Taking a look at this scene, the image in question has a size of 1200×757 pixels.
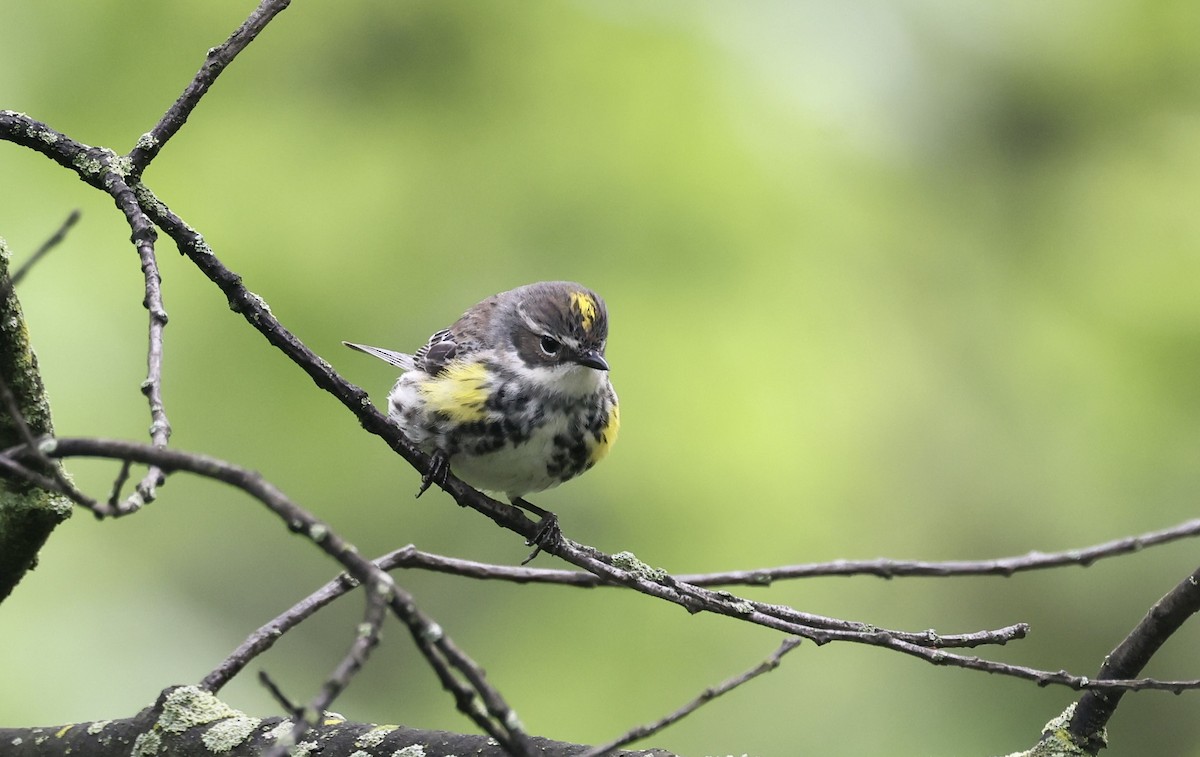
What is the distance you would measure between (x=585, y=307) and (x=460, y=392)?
50 cm

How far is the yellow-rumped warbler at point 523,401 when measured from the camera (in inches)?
145

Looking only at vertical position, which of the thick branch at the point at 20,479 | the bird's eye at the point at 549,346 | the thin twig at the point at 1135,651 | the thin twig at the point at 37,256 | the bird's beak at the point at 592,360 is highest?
the bird's eye at the point at 549,346

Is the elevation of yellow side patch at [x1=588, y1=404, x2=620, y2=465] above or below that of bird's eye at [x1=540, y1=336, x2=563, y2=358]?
below

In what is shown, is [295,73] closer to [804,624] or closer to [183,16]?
[183,16]

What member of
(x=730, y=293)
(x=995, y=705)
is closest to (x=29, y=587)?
(x=730, y=293)

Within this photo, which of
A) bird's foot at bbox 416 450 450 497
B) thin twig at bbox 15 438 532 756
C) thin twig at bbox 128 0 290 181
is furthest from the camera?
bird's foot at bbox 416 450 450 497

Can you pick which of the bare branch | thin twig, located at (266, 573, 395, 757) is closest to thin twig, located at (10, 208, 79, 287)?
thin twig, located at (266, 573, 395, 757)

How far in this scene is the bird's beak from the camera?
3740mm

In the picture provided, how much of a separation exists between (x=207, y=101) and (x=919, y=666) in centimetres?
416

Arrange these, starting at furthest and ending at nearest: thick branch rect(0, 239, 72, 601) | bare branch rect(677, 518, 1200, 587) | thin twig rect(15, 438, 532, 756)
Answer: thick branch rect(0, 239, 72, 601)
bare branch rect(677, 518, 1200, 587)
thin twig rect(15, 438, 532, 756)

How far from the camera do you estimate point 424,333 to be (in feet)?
17.4

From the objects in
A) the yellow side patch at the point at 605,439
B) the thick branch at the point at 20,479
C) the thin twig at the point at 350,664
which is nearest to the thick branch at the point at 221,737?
the thick branch at the point at 20,479

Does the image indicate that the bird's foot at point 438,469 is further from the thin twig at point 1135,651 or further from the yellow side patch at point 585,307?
the thin twig at point 1135,651

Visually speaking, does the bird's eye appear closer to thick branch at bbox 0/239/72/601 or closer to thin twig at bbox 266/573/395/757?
thick branch at bbox 0/239/72/601
